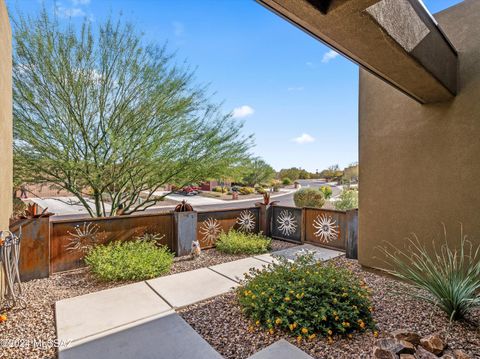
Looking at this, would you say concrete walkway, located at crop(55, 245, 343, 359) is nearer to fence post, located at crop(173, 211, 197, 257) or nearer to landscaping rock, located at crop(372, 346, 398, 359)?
fence post, located at crop(173, 211, 197, 257)

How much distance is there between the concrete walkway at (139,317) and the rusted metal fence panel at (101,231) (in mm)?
1370

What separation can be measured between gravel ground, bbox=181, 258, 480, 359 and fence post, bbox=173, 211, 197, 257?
2256 millimetres

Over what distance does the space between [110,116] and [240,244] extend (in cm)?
431

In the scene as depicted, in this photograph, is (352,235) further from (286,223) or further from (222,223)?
(222,223)

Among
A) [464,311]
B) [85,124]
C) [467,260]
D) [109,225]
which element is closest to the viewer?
[464,311]

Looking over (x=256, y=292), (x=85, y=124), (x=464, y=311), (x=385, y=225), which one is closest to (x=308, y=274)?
(x=256, y=292)

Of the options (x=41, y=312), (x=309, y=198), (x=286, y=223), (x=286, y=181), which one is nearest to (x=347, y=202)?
(x=309, y=198)

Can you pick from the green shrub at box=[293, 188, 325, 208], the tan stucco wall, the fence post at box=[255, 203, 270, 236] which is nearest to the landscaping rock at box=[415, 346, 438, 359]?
the tan stucco wall

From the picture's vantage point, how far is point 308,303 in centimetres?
262

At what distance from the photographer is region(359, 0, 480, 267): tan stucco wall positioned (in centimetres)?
329

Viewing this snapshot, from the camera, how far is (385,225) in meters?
4.26

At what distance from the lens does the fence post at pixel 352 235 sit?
209 inches

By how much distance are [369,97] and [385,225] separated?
90.6 inches

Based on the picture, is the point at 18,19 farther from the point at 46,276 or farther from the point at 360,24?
the point at 360,24
